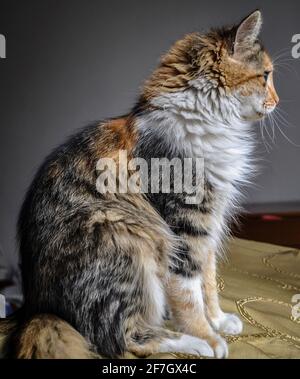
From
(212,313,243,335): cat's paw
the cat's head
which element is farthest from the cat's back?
(212,313,243,335): cat's paw

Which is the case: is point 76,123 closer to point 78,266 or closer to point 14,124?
point 14,124

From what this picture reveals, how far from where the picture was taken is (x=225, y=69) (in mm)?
1017

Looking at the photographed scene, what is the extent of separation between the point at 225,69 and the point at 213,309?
0.49 m

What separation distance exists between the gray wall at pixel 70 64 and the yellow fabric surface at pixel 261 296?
0.57m

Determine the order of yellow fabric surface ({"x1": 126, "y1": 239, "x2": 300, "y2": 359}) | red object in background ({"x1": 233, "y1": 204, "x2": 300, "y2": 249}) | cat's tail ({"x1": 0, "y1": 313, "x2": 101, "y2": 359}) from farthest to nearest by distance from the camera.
A: red object in background ({"x1": 233, "y1": 204, "x2": 300, "y2": 249})
yellow fabric surface ({"x1": 126, "y1": 239, "x2": 300, "y2": 359})
cat's tail ({"x1": 0, "y1": 313, "x2": 101, "y2": 359})

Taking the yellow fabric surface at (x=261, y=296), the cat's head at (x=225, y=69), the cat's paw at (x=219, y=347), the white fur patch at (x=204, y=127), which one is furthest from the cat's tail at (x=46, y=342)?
the cat's head at (x=225, y=69)

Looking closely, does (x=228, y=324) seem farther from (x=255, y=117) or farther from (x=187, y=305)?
(x=255, y=117)

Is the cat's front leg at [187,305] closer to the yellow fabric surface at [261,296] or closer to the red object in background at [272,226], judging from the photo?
the yellow fabric surface at [261,296]

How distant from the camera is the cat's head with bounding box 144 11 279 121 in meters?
1.01

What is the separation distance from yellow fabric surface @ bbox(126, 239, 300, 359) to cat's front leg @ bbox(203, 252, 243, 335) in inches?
1.0

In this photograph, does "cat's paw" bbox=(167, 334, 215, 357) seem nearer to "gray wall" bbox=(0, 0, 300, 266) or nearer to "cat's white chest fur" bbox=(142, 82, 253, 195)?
"cat's white chest fur" bbox=(142, 82, 253, 195)

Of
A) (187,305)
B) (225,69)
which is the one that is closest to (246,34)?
(225,69)
